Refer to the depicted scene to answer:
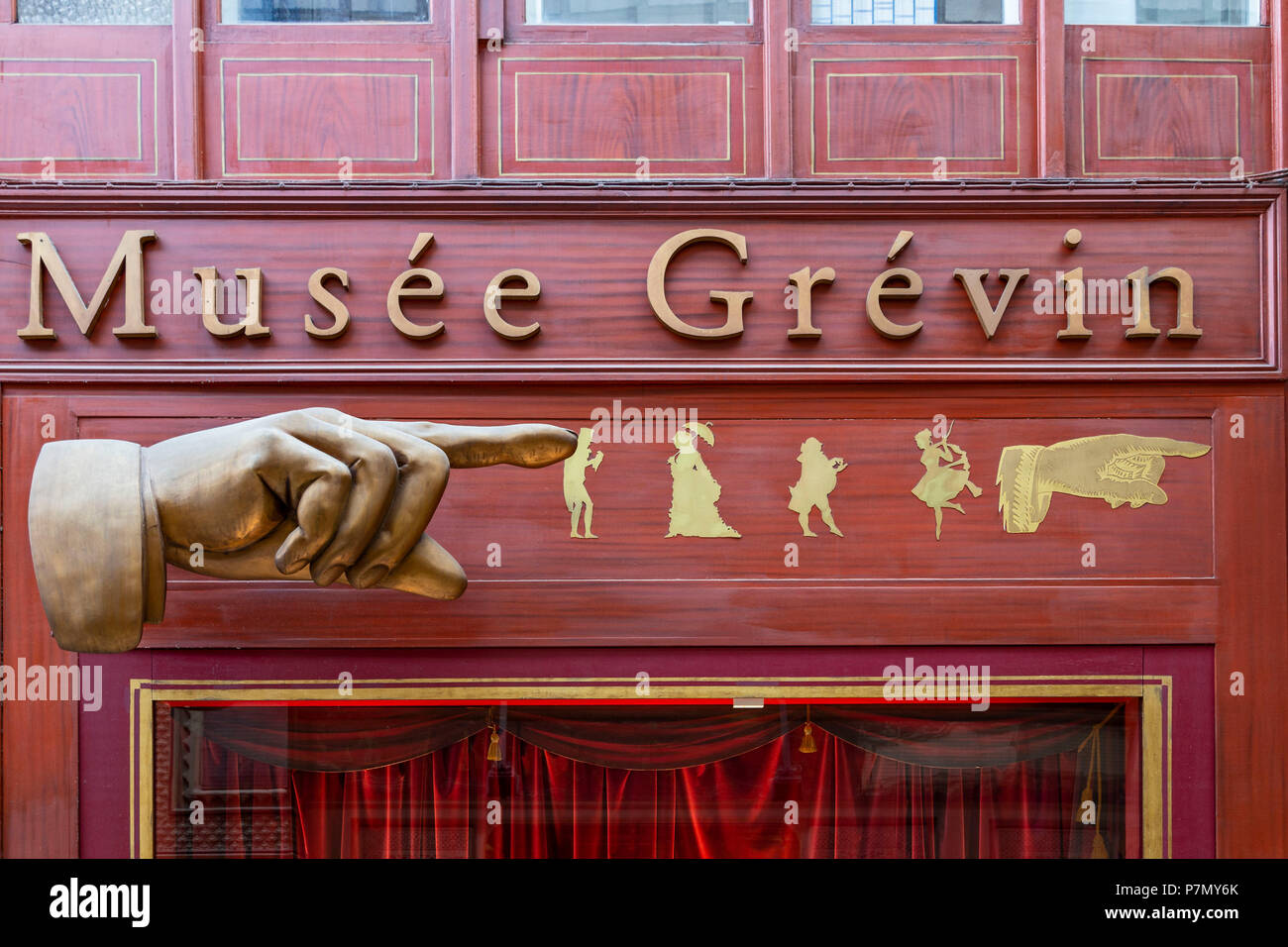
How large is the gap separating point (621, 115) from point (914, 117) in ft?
4.18

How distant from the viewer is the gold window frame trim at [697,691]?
379 cm

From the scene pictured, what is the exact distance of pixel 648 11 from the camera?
4055 millimetres

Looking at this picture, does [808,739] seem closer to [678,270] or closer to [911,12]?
[678,270]

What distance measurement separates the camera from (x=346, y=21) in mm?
3986

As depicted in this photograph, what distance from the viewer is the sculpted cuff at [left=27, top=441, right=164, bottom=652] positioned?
9.46 ft

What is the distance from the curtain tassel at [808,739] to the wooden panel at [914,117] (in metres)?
2.38

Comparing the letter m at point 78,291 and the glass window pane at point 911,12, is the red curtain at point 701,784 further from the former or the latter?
the glass window pane at point 911,12

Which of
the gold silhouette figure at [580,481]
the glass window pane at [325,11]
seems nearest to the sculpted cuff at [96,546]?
the gold silhouette figure at [580,481]

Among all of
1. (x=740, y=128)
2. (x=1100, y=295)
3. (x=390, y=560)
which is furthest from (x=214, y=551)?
(x=1100, y=295)

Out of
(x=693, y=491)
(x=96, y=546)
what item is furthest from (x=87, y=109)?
(x=693, y=491)

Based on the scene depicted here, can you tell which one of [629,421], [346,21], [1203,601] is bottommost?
[1203,601]

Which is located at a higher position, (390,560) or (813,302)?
(813,302)

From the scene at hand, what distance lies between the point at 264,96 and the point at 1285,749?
16.9ft
